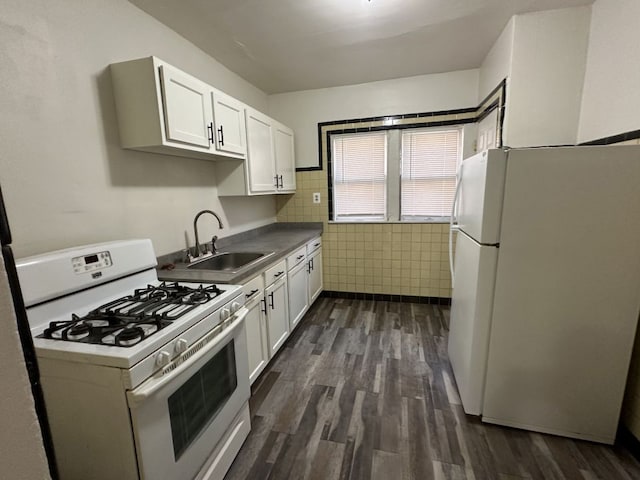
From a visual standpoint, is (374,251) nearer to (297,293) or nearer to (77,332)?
(297,293)

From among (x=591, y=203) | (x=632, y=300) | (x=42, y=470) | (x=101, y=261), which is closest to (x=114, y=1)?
(x=101, y=261)

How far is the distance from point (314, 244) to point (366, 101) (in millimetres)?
1734

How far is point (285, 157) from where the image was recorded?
3.30 m

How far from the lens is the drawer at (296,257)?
2.63m

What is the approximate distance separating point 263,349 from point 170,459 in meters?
1.08

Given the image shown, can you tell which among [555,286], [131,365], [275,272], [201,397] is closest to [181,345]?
[131,365]

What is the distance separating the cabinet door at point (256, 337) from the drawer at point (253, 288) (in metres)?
0.04

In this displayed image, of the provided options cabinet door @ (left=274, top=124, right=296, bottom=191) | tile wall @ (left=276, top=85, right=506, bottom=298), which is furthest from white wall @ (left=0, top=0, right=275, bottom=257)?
tile wall @ (left=276, top=85, right=506, bottom=298)

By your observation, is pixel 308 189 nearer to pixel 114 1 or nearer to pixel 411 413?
pixel 114 1

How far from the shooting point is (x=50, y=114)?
1.42 m


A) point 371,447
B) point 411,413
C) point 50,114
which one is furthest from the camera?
point 411,413

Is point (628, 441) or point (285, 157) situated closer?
point (628, 441)

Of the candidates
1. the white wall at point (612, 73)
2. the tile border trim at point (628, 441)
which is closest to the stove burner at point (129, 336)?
the tile border trim at point (628, 441)

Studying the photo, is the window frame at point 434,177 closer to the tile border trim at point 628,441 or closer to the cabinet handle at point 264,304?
the cabinet handle at point 264,304
